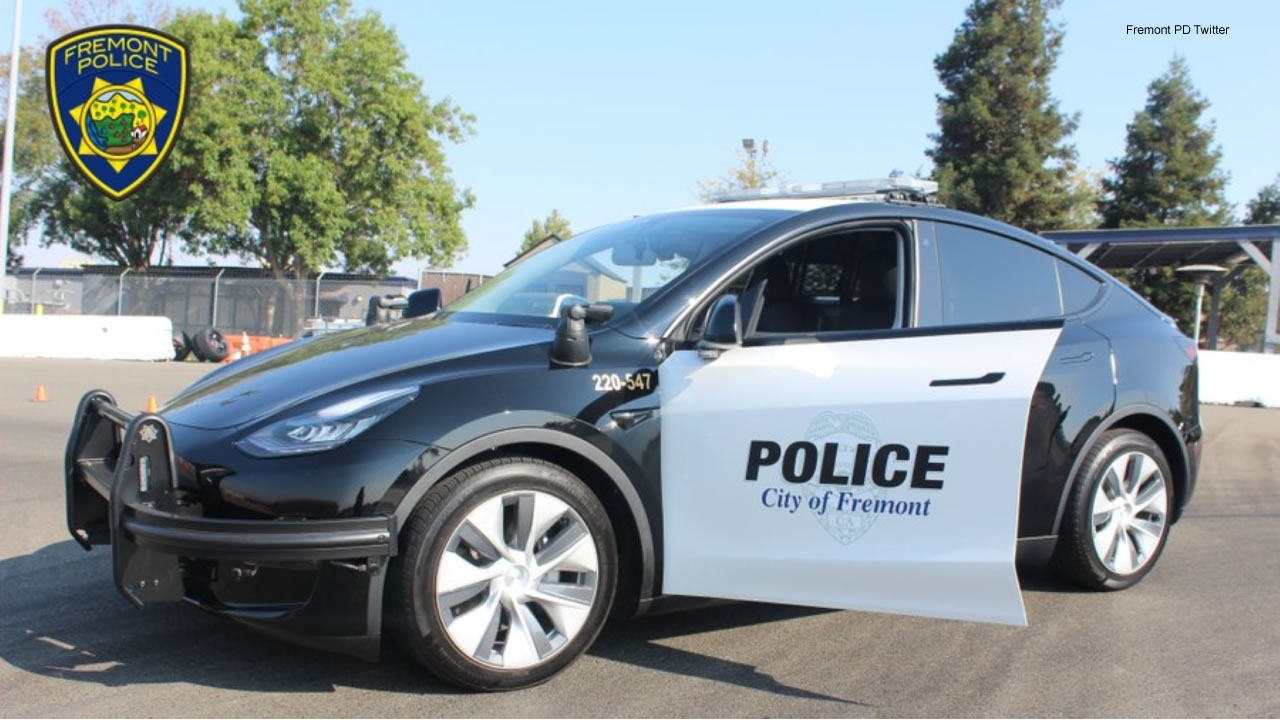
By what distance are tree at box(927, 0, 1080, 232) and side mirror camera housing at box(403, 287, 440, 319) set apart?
38978 mm

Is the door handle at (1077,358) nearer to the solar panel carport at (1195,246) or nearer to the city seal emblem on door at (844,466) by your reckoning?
the city seal emblem on door at (844,466)

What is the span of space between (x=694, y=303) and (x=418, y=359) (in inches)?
40.5

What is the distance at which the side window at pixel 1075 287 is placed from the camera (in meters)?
5.00

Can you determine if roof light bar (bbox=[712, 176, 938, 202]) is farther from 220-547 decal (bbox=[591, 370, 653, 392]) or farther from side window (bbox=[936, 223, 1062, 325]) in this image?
220-547 decal (bbox=[591, 370, 653, 392])

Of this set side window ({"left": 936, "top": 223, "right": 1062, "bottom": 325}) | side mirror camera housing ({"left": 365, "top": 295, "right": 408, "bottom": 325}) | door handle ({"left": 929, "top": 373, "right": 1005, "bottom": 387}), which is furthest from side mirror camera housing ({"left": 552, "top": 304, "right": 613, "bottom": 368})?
side mirror camera housing ({"left": 365, "top": 295, "right": 408, "bottom": 325})

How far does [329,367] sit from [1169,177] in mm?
49867

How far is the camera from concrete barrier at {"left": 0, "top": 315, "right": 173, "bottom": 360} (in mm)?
24219

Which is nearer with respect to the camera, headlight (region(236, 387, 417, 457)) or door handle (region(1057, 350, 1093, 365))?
headlight (region(236, 387, 417, 457))

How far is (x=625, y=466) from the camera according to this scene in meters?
3.66

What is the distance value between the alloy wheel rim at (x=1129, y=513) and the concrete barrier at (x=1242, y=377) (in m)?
16.8

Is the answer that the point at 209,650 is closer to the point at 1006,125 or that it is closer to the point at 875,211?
the point at 875,211

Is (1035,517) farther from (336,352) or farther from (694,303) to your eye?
(336,352)

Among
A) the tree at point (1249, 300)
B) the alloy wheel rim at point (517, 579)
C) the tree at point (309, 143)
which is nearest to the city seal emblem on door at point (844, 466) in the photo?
the alloy wheel rim at point (517, 579)

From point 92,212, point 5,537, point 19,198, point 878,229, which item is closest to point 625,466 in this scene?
point 878,229
